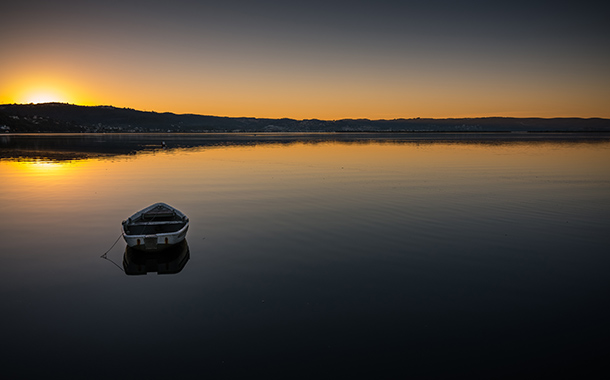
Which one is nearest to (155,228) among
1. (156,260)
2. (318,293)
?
(156,260)

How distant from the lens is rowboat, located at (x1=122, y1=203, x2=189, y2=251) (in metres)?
15.4

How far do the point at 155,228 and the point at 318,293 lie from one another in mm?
9638

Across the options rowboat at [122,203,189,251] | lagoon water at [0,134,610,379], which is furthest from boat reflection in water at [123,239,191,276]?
rowboat at [122,203,189,251]

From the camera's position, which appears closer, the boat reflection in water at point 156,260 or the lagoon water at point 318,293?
the lagoon water at point 318,293

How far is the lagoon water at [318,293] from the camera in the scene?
943cm

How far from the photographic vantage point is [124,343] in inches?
397

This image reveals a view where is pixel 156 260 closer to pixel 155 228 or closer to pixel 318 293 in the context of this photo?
pixel 155 228

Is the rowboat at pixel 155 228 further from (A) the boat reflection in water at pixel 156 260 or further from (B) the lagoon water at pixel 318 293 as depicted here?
(B) the lagoon water at pixel 318 293

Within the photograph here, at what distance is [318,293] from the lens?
507 inches

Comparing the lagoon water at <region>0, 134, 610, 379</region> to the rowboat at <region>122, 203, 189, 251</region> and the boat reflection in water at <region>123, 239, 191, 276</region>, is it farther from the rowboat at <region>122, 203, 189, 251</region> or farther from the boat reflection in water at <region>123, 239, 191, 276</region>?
the rowboat at <region>122, 203, 189, 251</region>

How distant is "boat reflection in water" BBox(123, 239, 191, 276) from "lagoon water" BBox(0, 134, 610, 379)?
1.13 ft

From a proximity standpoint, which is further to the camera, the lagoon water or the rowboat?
the rowboat

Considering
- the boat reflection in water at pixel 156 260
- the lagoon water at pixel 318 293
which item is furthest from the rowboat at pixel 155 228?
the lagoon water at pixel 318 293

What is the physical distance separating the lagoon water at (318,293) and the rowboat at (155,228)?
1.30 metres
